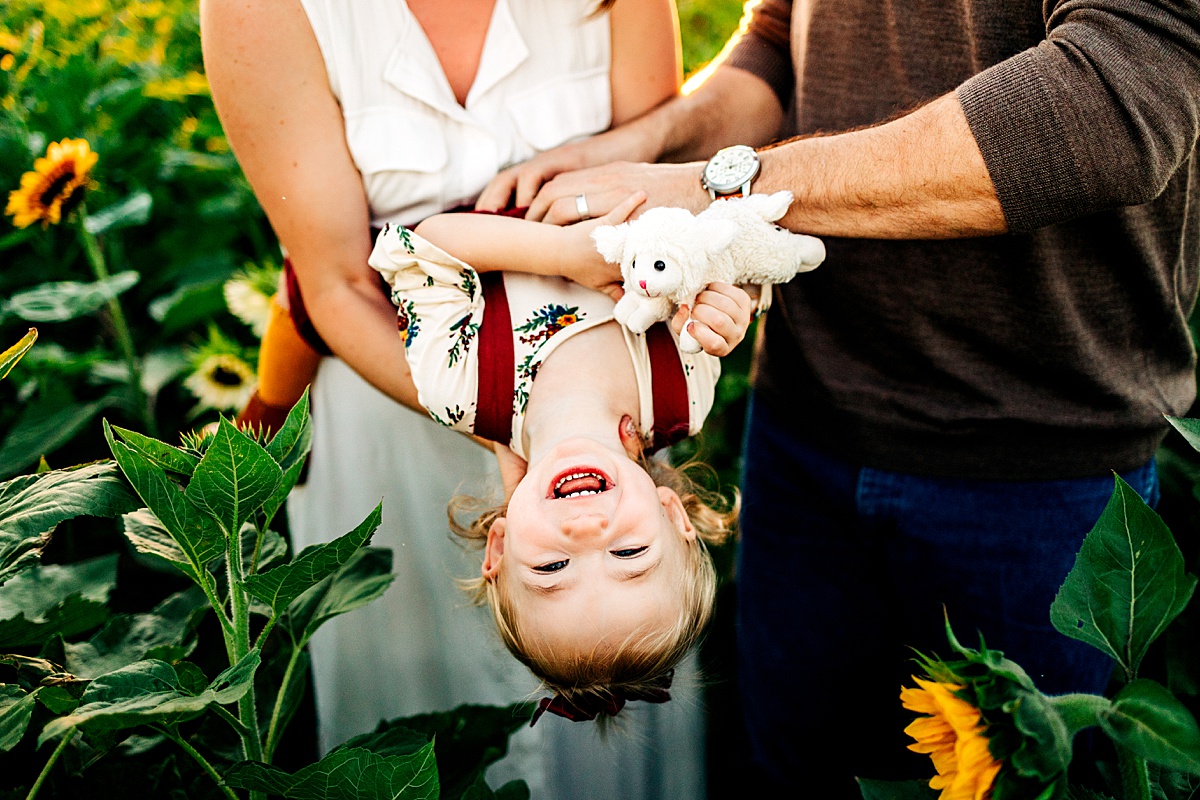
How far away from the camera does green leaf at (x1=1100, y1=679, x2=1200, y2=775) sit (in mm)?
868

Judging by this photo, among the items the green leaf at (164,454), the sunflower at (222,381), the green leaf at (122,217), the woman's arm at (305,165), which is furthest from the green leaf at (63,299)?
the green leaf at (164,454)

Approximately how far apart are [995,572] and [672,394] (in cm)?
85

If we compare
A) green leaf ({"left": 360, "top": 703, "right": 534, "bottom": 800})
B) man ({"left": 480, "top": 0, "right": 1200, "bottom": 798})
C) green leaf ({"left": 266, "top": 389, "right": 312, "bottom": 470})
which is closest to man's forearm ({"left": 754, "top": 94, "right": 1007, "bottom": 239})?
man ({"left": 480, "top": 0, "right": 1200, "bottom": 798})

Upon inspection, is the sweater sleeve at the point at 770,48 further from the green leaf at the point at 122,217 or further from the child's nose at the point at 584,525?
the green leaf at the point at 122,217

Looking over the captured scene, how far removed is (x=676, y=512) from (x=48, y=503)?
46.1 inches

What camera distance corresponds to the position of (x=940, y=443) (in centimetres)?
195

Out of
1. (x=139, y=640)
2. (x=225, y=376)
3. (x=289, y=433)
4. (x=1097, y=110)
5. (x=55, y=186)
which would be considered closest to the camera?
(x=289, y=433)

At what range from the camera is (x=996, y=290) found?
1.80m

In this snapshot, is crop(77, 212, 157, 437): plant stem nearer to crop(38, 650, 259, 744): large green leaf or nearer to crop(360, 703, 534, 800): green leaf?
crop(360, 703, 534, 800): green leaf

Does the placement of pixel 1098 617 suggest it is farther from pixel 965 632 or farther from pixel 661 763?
pixel 661 763

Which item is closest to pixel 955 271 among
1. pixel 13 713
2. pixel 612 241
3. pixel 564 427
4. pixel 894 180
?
pixel 894 180

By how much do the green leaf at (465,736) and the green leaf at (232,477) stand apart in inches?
21.4

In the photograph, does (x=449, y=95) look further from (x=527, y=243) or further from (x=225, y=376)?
(x=225, y=376)

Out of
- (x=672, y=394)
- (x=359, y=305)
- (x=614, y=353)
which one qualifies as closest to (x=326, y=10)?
(x=359, y=305)
